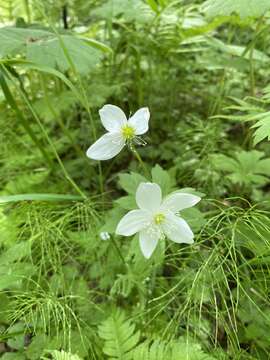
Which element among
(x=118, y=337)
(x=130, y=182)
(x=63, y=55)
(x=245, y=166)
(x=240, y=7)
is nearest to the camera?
(x=118, y=337)

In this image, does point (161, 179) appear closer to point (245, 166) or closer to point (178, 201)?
point (178, 201)

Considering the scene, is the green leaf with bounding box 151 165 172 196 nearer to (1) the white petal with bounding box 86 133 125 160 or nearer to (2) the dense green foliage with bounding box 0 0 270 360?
(2) the dense green foliage with bounding box 0 0 270 360

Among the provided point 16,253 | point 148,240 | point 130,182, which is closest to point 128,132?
point 130,182

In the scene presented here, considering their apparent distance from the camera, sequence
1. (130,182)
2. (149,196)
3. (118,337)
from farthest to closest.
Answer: (130,182) < (118,337) < (149,196)

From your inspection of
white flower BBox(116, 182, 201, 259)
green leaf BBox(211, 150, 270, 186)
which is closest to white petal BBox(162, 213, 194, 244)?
white flower BBox(116, 182, 201, 259)

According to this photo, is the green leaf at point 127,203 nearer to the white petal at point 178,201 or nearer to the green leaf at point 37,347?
the white petal at point 178,201

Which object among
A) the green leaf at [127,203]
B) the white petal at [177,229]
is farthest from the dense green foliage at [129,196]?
the white petal at [177,229]
